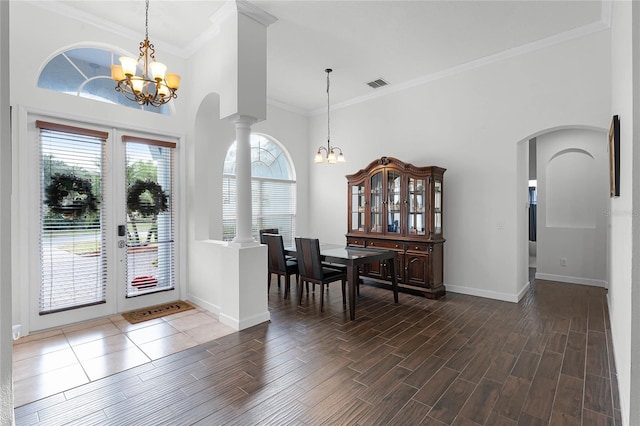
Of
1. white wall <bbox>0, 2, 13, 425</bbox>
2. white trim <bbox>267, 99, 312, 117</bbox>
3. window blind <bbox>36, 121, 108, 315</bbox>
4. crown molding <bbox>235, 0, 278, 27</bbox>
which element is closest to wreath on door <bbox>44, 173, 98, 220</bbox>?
window blind <bbox>36, 121, 108, 315</bbox>

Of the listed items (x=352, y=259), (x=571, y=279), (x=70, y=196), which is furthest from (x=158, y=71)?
(x=571, y=279)

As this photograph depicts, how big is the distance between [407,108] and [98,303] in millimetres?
5334

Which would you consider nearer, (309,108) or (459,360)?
(459,360)

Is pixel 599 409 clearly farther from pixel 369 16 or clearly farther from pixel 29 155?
pixel 29 155

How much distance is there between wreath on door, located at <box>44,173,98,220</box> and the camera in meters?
3.48

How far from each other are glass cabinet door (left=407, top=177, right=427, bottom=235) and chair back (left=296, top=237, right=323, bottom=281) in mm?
1696

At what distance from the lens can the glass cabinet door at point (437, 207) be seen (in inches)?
189

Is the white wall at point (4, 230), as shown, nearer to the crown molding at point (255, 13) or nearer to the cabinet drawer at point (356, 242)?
the crown molding at point (255, 13)

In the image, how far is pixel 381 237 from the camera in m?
5.23

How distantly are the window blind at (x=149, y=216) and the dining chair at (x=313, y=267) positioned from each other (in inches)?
71.5

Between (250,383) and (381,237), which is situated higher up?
(381,237)

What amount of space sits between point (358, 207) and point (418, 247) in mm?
1321

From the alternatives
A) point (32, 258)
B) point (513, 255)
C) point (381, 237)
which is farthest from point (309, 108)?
point (32, 258)

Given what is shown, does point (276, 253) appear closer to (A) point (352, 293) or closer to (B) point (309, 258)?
(B) point (309, 258)
